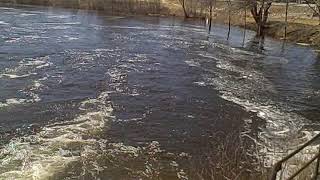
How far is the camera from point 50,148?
1488 cm

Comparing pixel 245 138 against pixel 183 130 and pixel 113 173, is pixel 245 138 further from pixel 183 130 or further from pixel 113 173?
pixel 113 173

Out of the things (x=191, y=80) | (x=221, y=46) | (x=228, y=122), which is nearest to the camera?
(x=228, y=122)

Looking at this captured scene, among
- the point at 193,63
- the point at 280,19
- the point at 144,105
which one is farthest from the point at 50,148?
the point at 280,19

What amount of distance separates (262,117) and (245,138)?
320cm

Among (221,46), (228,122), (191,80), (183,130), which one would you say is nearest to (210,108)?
(228,122)

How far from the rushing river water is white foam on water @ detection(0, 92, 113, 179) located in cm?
3

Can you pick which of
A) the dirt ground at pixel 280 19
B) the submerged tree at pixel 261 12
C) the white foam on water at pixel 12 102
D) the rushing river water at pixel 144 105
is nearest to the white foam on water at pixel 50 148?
the rushing river water at pixel 144 105

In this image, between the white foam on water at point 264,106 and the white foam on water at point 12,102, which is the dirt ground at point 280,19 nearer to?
the white foam on water at point 264,106

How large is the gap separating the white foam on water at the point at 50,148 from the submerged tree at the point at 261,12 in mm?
36206

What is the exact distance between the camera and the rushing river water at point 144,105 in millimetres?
14378

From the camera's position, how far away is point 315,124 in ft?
63.8

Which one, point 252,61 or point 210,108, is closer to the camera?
point 210,108

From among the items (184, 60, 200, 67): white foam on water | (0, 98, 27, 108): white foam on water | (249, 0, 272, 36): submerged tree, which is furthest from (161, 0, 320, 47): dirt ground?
(0, 98, 27, 108): white foam on water

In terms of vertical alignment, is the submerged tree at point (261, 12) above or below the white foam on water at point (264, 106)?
above
